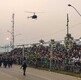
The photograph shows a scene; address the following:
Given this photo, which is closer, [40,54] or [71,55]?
[71,55]

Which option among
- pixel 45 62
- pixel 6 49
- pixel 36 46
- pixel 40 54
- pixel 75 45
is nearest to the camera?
pixel 75 45

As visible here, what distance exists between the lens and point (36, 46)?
70.4 meters

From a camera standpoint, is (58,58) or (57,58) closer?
(58,58)

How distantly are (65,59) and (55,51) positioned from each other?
9.27m

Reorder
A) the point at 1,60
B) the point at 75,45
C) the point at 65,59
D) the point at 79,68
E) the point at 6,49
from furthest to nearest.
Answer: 1. the point at 6,49
2. the point at 1,60
3. the point at 75,45
4. the point at 65,59
5. the point at 79,68

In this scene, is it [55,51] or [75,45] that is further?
[55,51]

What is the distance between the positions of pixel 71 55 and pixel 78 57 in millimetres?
3592

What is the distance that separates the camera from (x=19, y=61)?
7306cm

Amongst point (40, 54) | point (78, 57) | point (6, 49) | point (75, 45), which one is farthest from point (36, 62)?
point (6, 49)

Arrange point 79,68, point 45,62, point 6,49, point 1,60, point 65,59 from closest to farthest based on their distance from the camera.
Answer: point 79,68, point 65,59, point 45,62, point 1,60, point 6,49

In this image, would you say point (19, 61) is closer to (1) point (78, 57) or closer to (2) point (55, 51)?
(2) point (55, 51)

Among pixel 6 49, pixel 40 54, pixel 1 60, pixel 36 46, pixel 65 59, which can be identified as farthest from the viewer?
pixel 6 49

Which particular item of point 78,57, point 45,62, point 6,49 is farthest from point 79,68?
point 6,49

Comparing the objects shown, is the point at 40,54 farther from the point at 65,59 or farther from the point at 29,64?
the point at 65,59
